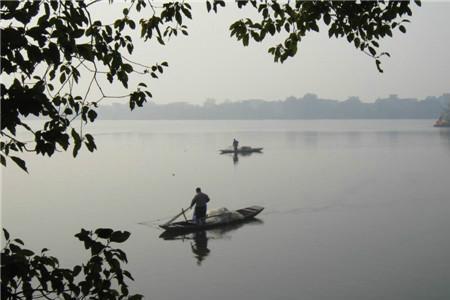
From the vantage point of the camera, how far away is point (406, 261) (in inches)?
631

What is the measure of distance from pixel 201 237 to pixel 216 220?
150 centimetres

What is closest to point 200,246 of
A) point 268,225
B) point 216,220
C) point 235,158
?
point 216,220

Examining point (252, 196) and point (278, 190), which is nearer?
point (252, 196)

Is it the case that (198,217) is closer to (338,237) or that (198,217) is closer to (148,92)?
(338,237)

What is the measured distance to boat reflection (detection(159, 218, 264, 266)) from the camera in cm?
1800

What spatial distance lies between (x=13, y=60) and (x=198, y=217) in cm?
1730

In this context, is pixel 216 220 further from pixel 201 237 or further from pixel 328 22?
pixel 328 22

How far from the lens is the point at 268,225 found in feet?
71.9

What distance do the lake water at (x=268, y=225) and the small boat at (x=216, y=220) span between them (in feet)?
1.44

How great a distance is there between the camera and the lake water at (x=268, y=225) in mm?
14258

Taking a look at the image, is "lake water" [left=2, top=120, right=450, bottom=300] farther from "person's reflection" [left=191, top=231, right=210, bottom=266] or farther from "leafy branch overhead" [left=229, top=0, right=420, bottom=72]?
"leafy branch overhead" [left=229, top=0, right=420, bottom=72]

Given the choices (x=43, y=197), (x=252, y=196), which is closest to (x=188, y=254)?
(x=252, y=196)

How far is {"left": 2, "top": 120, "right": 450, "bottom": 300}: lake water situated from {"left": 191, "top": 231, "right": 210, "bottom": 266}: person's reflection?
0.08 meters

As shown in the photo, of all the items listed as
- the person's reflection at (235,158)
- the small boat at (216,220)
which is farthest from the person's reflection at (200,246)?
the person's reflection at (235,158)
